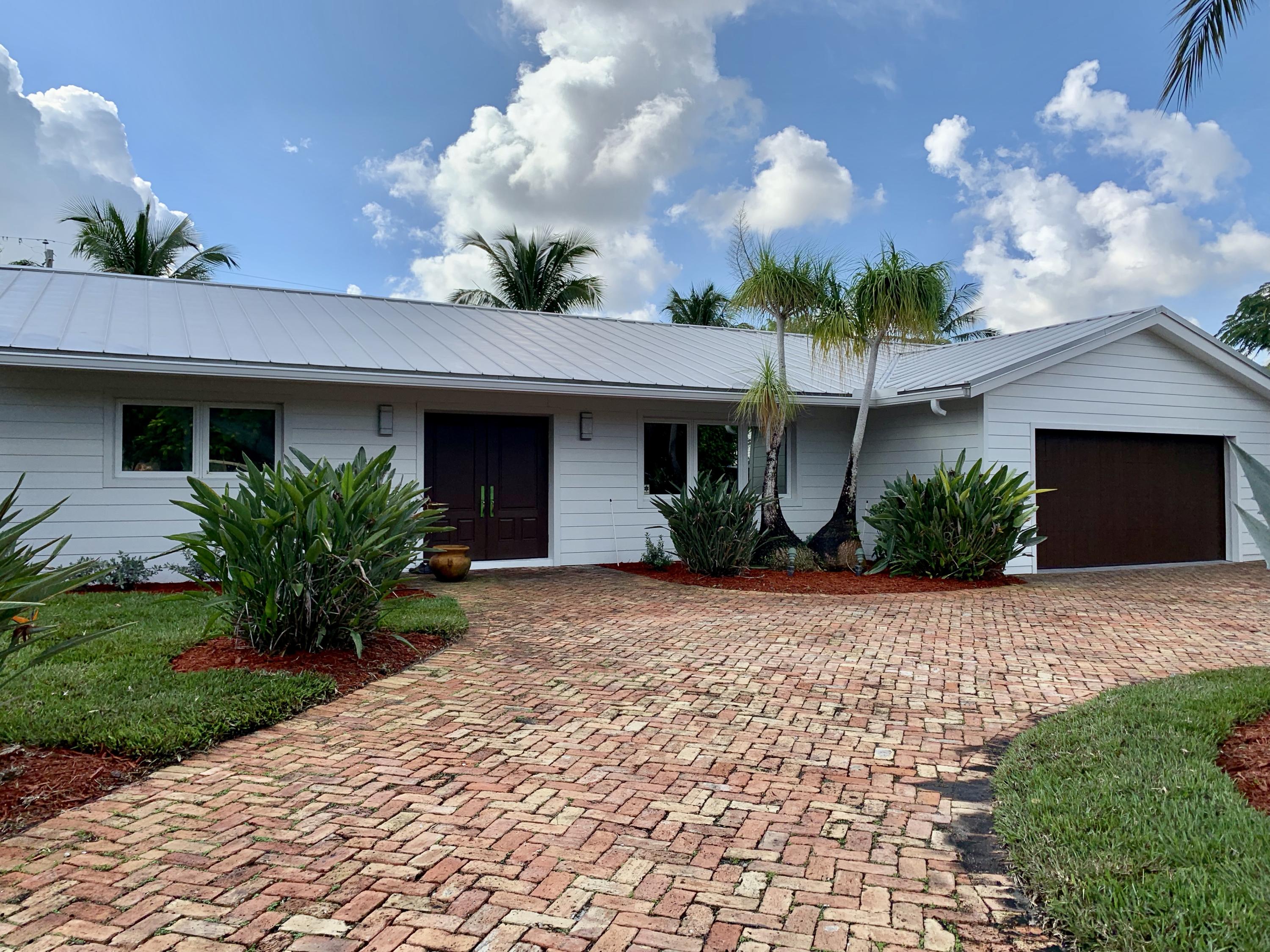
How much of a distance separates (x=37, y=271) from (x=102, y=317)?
3133 mm

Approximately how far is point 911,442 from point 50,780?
453 inches

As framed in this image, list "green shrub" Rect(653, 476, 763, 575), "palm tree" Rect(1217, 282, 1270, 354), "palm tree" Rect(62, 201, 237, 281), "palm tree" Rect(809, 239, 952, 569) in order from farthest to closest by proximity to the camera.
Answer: "palm tree" Rect(1217, 282, 1270, 354), "palm tree" Rect(62, 201, 237, 281), "green shrub" Rect(653, 476, 763, 575), "palm tree" Rect(809, 239, 952, 569)

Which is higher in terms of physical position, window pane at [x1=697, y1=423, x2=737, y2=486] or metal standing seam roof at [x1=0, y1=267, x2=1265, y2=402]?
metal standing seam roof at [x1=0, y1=267, x2=1265, y2=402]

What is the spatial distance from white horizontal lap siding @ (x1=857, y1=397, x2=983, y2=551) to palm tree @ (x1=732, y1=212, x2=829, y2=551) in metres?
2.04

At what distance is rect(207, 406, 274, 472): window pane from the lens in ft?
32.7

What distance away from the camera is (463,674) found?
5.57m

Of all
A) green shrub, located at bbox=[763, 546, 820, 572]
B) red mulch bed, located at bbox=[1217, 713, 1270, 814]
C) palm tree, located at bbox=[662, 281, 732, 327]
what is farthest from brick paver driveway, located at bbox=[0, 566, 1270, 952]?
palm tree, located at bbox=[662, 281, 732, 327]

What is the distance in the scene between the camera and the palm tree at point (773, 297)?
10883mm

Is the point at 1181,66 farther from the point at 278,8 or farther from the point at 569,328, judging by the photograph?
the point at 278,8

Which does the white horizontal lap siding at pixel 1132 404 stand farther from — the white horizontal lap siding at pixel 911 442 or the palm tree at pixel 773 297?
the palm tree at pixel 773 297

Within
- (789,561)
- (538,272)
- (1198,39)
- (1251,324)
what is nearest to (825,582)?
(789,561)

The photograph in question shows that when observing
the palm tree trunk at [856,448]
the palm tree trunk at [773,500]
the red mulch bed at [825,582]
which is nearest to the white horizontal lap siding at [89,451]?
the red mulch bed at [825,582]

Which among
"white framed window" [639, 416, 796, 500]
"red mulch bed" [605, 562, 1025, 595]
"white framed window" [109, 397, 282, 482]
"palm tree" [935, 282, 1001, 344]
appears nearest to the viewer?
"white framed window" [109, 397, 282, 482]

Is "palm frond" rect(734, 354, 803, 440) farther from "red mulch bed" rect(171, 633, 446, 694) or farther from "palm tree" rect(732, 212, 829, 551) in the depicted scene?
"red mulch bed" rect(171, 633, 446, 694)
